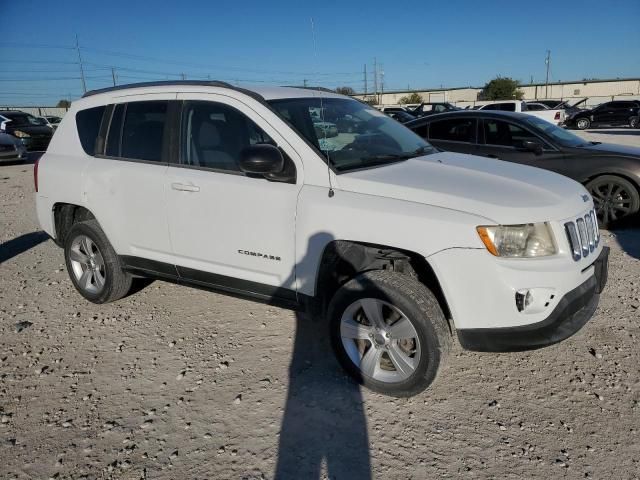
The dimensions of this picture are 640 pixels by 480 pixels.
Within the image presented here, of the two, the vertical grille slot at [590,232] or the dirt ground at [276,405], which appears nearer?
the dirt ground at [276,405]

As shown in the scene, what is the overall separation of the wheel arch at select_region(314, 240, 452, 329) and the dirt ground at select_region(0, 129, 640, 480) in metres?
0.60

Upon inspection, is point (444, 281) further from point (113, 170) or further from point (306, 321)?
point (113, 170)

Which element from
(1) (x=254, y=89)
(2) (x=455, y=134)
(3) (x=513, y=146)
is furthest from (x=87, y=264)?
(3) (x=513, y=146)

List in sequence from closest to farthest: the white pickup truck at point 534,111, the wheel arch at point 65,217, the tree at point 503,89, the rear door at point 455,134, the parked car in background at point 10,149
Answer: the wheel arch at point 65,217
the rear door at point 455,134
the parked car in background at point 10,149
the white pickup truck at point 534,111
the tree at point 503,89

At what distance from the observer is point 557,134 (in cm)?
675

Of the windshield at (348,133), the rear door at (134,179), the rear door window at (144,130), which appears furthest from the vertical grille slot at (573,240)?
the rear door window at (144,130)

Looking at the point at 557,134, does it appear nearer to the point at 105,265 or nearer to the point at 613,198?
the point at 613,198

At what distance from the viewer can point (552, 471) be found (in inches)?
92.2

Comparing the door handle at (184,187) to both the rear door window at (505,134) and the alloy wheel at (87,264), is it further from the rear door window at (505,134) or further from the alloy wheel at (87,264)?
the rear door window at (505,134)

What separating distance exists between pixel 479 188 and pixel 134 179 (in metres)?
2.58

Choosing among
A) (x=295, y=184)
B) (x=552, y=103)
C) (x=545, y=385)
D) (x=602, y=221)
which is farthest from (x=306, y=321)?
(x=552, y=103)

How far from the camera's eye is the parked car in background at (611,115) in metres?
26.1

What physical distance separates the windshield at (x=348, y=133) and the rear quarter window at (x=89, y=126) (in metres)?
1.79

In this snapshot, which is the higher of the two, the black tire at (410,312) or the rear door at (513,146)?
the rear door at (513,146)
